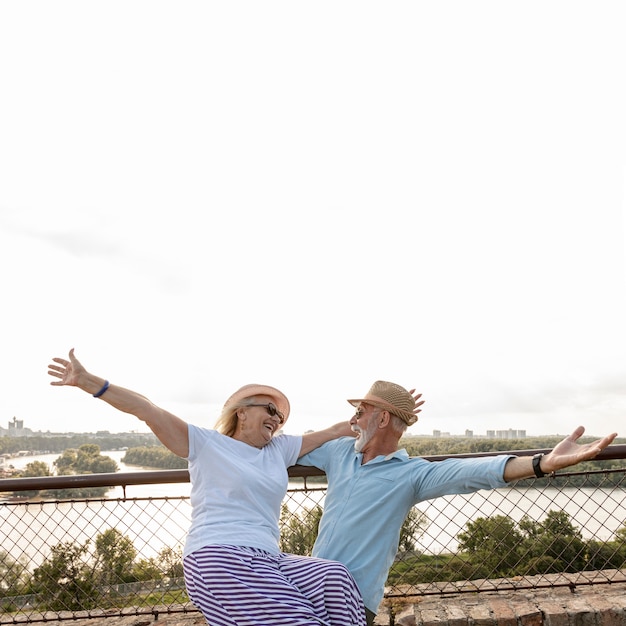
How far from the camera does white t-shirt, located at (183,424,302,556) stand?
2.38 metres

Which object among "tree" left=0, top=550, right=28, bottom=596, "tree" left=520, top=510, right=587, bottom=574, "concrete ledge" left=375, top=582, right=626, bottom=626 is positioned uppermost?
"tree" left=520, top=510, right=587, bottom=574

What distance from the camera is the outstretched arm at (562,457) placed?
6.95ft

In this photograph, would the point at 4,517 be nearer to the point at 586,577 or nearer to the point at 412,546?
the point at 412,546

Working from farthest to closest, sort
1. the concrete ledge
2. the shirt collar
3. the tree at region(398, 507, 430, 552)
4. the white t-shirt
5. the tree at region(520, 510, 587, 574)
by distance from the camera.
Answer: the tree at region(398, 507, 430, 552)
the tree at region(520, 510, 587, 574)
the concrete ledge
the shirt collar
the white t-shirt

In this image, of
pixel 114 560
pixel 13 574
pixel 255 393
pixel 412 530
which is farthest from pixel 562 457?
pixel 13 574

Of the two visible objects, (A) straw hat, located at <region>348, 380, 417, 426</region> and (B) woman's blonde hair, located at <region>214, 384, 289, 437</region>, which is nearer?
(A) straw hat, located at <region>348, 380, 417, 426</region>

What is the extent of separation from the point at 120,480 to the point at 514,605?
2.21 meters

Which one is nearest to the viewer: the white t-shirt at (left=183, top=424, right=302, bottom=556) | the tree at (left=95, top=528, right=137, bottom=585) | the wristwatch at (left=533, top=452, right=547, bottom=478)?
the wristwatch at (left=533, top=452, right=547, bottom=478)

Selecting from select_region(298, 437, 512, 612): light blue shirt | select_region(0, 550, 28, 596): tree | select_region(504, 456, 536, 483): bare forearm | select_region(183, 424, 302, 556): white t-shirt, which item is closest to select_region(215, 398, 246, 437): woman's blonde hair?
select_region(183, 424, 302, 556): white t-shirt

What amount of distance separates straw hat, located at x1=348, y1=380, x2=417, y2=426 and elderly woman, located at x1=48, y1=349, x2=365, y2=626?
292mm

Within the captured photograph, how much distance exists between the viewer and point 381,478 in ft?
8.39

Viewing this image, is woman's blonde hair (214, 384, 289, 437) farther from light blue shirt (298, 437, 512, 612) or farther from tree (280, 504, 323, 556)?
tree (280, 504, 323, 556)

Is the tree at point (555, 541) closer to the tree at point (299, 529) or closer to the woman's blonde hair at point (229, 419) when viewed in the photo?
the tree at point (299, 529)

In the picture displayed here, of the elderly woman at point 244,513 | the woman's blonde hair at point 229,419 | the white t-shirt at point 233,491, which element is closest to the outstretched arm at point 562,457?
the elderly woman at point 244,513
